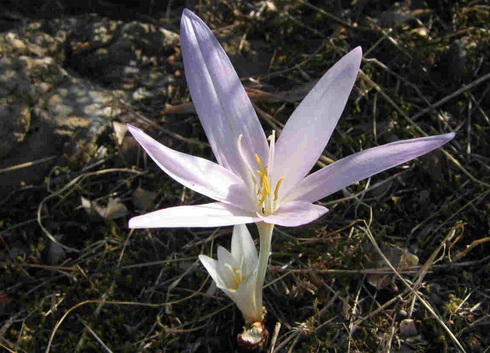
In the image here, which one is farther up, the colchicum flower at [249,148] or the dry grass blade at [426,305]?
the colchicum flower at [249,148]

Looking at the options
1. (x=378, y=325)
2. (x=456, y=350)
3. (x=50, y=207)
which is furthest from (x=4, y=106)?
(x=456, y=350)

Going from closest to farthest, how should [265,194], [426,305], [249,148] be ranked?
[265,194] → [249,148] → [426,305]

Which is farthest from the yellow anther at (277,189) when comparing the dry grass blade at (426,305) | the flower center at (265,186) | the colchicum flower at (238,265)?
the dry grass blade at (426,305)

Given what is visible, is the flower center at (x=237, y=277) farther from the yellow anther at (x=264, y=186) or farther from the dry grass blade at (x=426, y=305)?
the dry grass blade at (x=426, y=305)

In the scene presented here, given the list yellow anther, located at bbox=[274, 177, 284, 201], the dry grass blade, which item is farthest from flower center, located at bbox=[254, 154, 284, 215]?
the dry grass blade

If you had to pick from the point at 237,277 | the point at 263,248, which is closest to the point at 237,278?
the point at 237,277

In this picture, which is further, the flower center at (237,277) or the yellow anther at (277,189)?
the flower center at (237,277)

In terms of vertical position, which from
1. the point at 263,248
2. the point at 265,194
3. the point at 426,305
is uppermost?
the point at 265,194

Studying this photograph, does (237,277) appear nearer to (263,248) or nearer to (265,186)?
(263,248)

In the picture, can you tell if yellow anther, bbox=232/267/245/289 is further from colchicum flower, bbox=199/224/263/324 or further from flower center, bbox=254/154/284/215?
flower center, bbox=254/154/284/215
